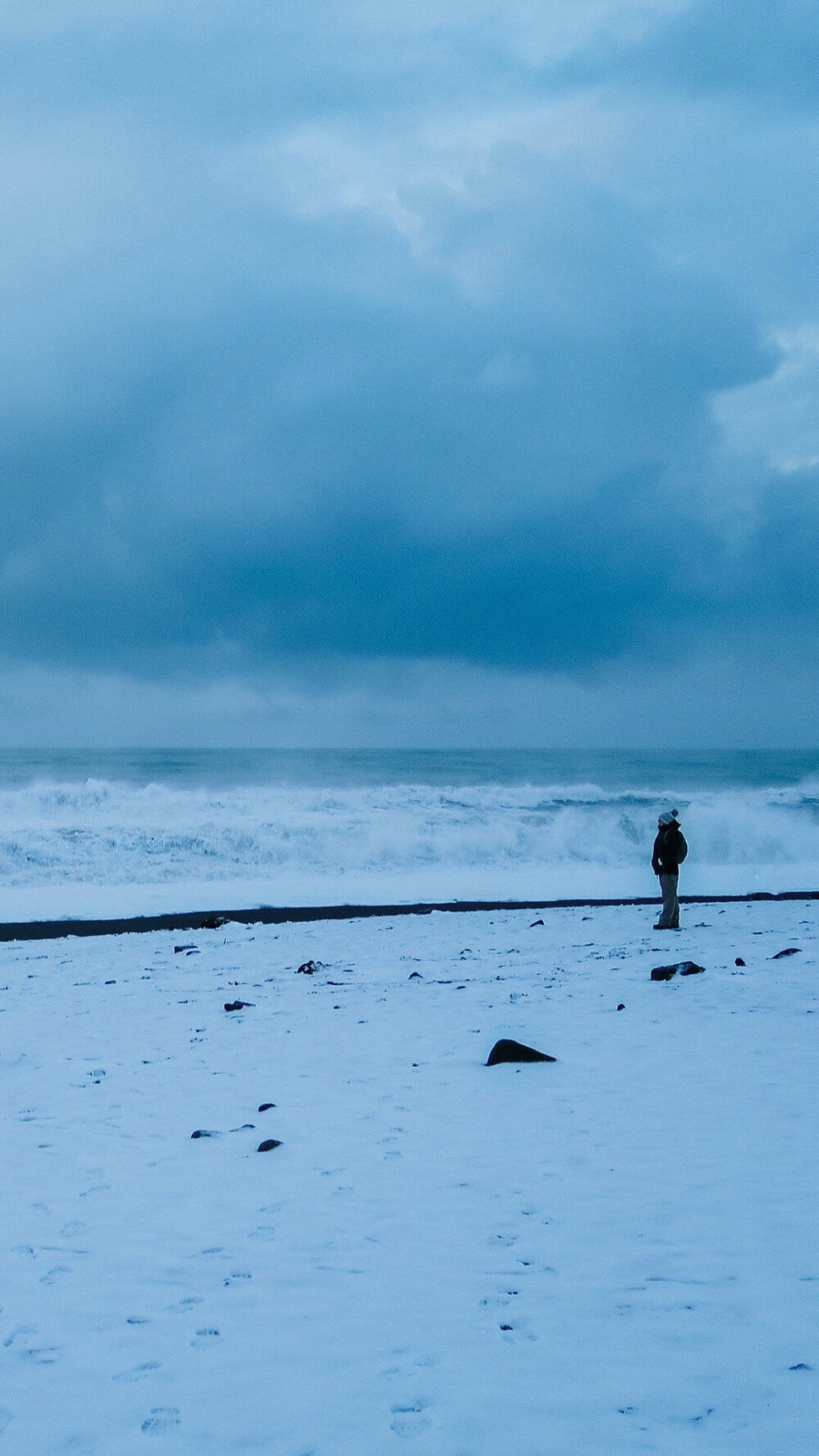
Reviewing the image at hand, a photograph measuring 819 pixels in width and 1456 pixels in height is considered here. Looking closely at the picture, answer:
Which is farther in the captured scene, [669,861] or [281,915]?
[281,915]

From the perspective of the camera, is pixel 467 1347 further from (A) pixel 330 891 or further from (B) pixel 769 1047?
(A) pixel 330 891

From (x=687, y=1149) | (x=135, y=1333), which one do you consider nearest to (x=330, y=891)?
(x=687, y=1149)

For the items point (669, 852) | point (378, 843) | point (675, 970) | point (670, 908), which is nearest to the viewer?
point (675, 970)

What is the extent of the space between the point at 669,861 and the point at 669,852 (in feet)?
0.48

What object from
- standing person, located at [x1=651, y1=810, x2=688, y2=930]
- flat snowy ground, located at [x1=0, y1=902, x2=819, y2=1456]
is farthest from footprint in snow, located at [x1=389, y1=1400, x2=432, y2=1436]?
standing person, located at [x1=651, y1=810, x2=688, y2=930]

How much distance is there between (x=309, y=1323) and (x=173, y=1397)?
0.73 metres

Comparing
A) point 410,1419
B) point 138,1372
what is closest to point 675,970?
point 410,1419

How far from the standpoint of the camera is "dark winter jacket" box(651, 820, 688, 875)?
15094 millimetres

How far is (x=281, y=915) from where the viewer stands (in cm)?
2136

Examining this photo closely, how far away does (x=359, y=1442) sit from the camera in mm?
3580

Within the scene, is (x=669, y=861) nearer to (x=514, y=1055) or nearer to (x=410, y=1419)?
(x=514, y=1055)

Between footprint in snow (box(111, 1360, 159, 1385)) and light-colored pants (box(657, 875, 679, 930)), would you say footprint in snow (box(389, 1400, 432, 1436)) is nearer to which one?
footprint in snow (box(111, 1360, 159, 1385))

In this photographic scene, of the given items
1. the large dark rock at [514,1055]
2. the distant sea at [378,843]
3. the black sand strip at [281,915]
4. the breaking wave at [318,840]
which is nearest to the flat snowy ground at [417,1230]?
the large dark rock at [514,1055]

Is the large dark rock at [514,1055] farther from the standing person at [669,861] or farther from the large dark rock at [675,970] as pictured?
the standing person at [669,861]
